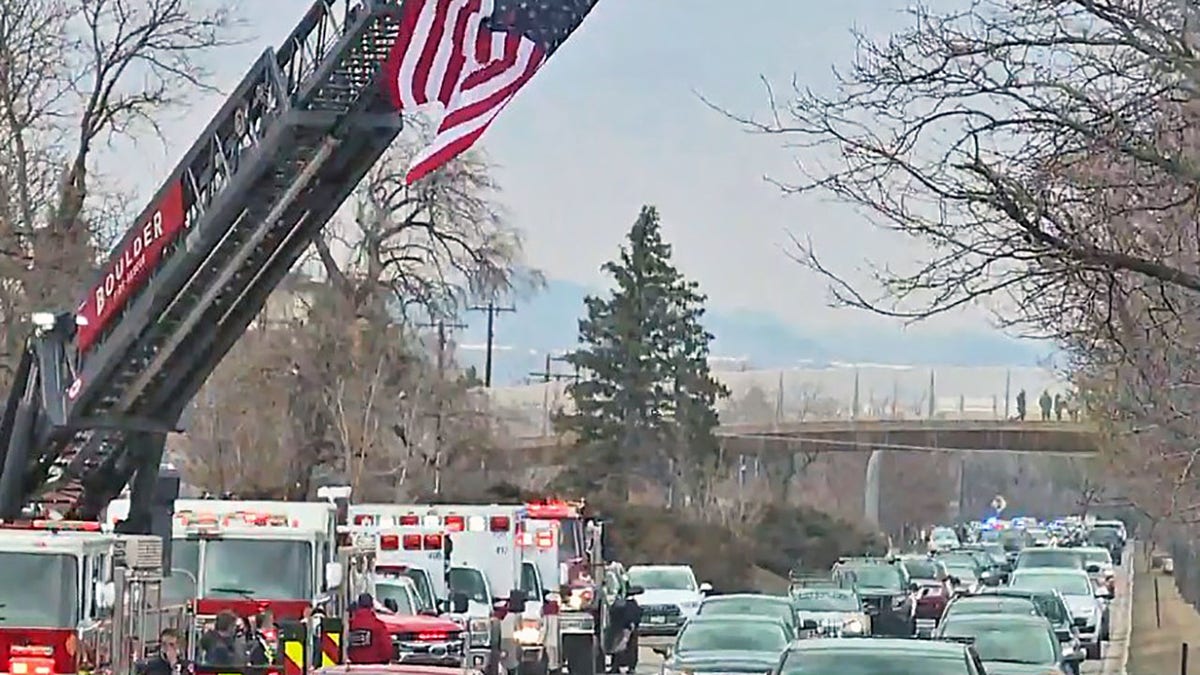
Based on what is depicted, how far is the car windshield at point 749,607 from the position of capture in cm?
2712

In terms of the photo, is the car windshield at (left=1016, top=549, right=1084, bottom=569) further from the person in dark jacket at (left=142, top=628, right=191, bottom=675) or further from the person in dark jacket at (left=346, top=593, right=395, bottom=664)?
the person in dark jacket at (left=142, top=628, right=191, bottom=675)

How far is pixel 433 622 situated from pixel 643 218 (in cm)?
6591

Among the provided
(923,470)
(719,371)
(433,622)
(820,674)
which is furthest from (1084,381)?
(923,470)

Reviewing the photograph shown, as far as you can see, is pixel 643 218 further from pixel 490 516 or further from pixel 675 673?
pixel 675 673

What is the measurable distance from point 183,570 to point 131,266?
3271 millimetres

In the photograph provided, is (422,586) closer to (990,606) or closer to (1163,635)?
(990,606)

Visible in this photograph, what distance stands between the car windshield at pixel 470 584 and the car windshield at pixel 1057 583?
1459 centimetres

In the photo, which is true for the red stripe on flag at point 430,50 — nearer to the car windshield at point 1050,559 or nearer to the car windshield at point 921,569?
the car windshield at point 921,569

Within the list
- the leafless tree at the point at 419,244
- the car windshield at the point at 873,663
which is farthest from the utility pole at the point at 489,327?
the car windshield at the point at 873,663

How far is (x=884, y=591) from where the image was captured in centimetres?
4750

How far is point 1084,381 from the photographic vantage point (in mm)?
32625

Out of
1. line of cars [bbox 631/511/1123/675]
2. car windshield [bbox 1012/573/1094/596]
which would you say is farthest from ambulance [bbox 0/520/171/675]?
car windshield [bbox 1012/573/1094/596]

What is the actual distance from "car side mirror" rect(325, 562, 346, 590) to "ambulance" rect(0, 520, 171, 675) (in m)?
3.98

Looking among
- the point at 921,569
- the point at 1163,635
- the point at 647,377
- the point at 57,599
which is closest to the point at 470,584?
the point at 57,599
